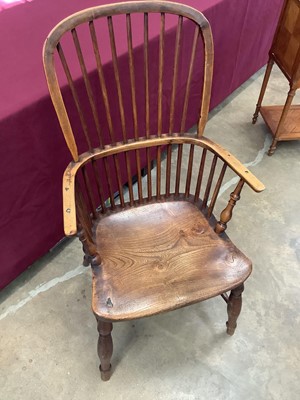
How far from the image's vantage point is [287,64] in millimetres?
1709

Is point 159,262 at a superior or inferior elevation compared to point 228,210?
inferior

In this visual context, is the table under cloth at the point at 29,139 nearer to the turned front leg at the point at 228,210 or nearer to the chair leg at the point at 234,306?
the turned front leg at the point at 228,210

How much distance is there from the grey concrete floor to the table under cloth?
139mm

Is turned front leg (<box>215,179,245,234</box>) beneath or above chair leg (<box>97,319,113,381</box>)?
above

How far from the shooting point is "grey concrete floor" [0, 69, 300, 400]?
1.19m

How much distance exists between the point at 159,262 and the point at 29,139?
527 millimetres

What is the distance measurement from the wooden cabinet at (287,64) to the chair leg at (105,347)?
1.34 m

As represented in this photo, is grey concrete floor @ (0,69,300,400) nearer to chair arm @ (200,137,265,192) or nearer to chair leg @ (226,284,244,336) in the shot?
chair leg @ (226,284,244,336)

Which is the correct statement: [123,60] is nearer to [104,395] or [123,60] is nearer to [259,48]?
[104,395]

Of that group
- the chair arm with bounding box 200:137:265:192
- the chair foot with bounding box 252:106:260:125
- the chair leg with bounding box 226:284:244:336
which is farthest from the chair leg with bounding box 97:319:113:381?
the chair foot with bounding box 252:106:260:125

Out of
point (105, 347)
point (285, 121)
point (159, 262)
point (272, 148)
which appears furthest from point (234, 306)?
point (285, 121)

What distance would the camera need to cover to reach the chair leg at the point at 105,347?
0.99 meters

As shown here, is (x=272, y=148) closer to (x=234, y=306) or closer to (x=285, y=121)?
(x=285, y=121)

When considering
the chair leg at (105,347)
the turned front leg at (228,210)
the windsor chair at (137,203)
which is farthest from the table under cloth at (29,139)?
the turned front leg at (228,210)
